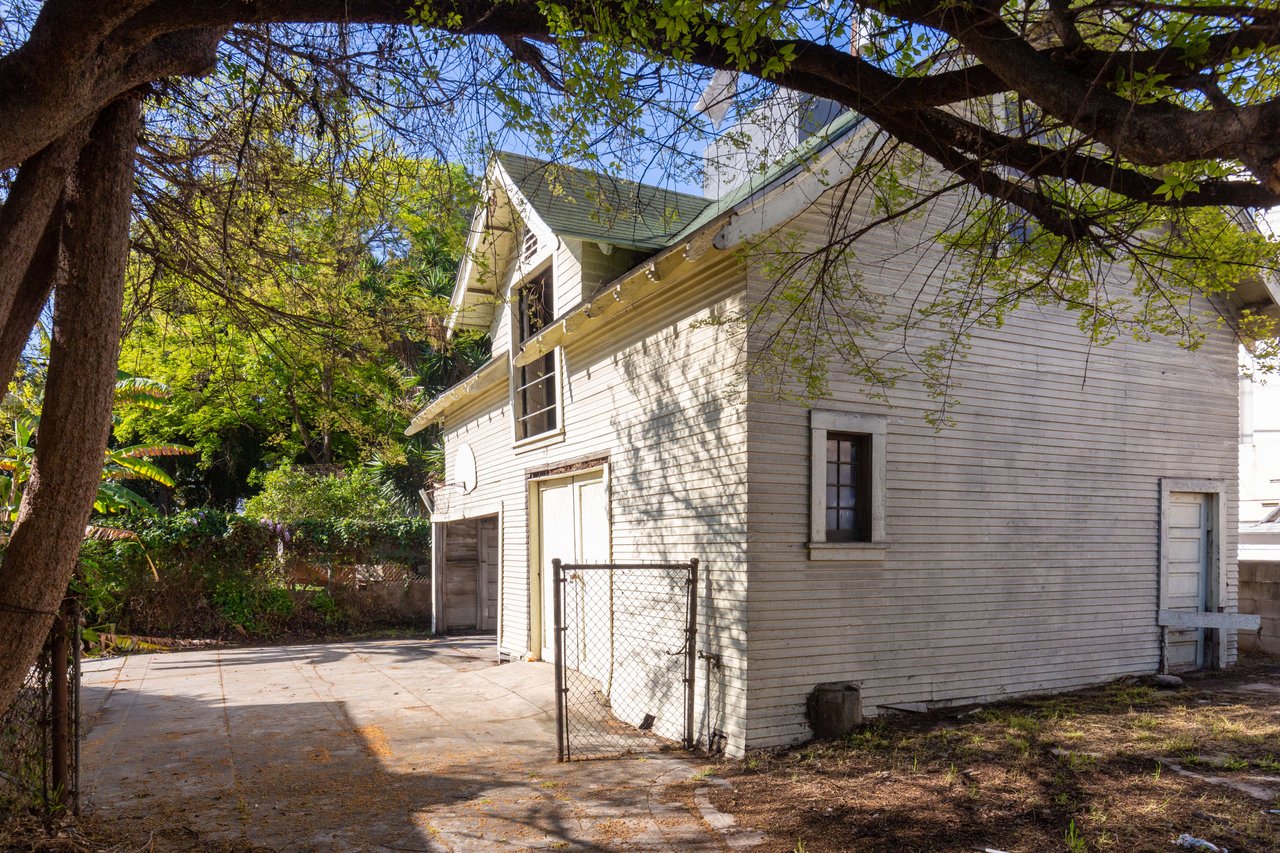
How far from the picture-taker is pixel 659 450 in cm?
937

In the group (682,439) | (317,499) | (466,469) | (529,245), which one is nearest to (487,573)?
(466,469)

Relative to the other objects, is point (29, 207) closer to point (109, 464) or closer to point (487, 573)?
point (109, 464)

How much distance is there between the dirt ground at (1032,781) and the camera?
555cm

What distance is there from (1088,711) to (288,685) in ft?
31.5

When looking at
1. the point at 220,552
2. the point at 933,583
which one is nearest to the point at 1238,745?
the point at 933,583

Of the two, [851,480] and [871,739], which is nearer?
[871,739]

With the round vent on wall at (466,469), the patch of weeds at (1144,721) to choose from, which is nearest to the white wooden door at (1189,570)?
the patch of weeds at (1144,721)

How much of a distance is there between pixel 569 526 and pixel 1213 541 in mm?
8140

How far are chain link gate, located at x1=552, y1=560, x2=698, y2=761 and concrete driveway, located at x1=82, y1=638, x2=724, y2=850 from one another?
399 mm

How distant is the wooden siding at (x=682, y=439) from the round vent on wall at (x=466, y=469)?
3.87 meters

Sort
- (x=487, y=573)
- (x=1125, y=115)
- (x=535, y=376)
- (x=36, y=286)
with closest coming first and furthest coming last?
(x=1125, y=115), (x=36, y=286), (x=535, y=376), (x=487, y=573)

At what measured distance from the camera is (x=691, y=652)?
834 centimetres

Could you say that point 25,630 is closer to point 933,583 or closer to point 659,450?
point 659,450

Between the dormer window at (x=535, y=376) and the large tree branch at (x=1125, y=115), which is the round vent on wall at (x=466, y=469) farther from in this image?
the large tree branch at (x=1125, y=115)
